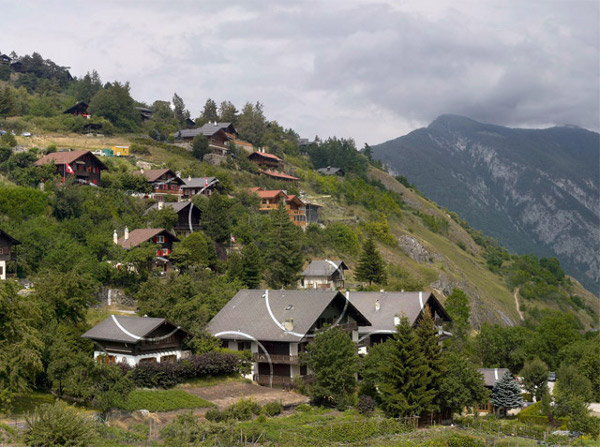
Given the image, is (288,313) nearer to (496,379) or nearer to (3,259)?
(496,379)

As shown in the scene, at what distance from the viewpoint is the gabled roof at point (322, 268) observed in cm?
8075

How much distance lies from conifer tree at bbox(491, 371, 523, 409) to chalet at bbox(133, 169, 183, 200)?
4985cm

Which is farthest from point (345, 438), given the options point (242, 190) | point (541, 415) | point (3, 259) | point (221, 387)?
point (242, 190)

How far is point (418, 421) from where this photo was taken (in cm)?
4312

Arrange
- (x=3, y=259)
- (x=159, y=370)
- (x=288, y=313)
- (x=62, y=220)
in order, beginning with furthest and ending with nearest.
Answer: (x=62, y=220) < (x=3, y=259) < (x=288, y=313) < (x=159, y=370)

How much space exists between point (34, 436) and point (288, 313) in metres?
27.2

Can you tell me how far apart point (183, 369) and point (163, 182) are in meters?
47.9

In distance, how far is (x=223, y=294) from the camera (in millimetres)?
58156

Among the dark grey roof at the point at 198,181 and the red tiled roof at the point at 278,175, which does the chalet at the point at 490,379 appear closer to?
the dark grey roof at the point at 198,181

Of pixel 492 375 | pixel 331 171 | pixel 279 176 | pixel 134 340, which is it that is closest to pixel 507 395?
pixel 492 375

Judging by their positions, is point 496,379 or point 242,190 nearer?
point 496,379

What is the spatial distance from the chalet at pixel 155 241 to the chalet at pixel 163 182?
1919 centimetres

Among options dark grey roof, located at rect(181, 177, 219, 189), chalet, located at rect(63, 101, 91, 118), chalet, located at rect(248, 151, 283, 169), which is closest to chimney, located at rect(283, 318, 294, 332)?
dark grey roof, located at rect(181, 177, 219, 189)

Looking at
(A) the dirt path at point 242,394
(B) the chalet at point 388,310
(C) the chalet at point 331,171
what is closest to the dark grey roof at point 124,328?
(A) the dirt path at point 242,394
